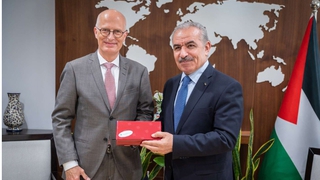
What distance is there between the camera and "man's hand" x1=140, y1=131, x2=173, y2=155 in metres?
1.26

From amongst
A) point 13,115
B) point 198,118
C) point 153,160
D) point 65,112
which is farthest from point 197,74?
point 13,115

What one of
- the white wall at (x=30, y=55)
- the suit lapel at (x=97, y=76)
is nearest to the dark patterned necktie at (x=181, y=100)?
the suit lapel at (x=97, y=76)

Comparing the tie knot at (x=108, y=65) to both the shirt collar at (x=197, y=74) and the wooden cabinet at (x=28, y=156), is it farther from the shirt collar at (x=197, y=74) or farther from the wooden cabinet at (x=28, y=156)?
the wooden cabinet at (x=28, y=156)

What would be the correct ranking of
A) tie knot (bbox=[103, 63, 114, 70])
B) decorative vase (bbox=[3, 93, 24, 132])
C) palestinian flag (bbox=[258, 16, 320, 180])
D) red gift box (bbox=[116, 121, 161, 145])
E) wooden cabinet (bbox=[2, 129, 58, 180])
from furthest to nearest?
decorative vase (bbox=[3, 93, 24, 132]) → palestinian flag (bbox=[258, 16, 320, 180]) → wooden cabinet (bbox=[2, 129, 58, 180]) → tie knot (bbox=[103, 63, 114, 70]) → red gift box (bbox=[116, 121, 161, 145])

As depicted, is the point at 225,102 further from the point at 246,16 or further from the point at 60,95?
the point at 246,16

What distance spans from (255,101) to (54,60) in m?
1.99

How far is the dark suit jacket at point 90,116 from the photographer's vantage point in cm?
147

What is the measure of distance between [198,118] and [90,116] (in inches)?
21.5

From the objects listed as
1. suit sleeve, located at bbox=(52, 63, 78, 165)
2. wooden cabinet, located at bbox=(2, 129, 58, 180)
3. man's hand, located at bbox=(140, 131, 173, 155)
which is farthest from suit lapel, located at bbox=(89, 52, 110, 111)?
wooden cabinet, located at bbox=(2, 129, 58, 180)

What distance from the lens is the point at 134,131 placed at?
128cm

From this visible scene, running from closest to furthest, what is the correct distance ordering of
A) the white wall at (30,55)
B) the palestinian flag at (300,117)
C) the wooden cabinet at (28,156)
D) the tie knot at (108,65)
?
1. the tie knot at (108,65)
2. the wooden cabinet at (28,156)
3. the palestinian flag at (300,117)
4. the white wall at (30,55)

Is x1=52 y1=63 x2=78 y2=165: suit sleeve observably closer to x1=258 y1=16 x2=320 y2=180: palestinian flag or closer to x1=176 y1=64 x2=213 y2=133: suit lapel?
x1=176 y1=64 x2=213 y2=133: suit lapel

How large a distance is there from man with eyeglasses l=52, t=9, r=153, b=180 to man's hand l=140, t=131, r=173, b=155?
0.94ft

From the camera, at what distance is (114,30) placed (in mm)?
1513
